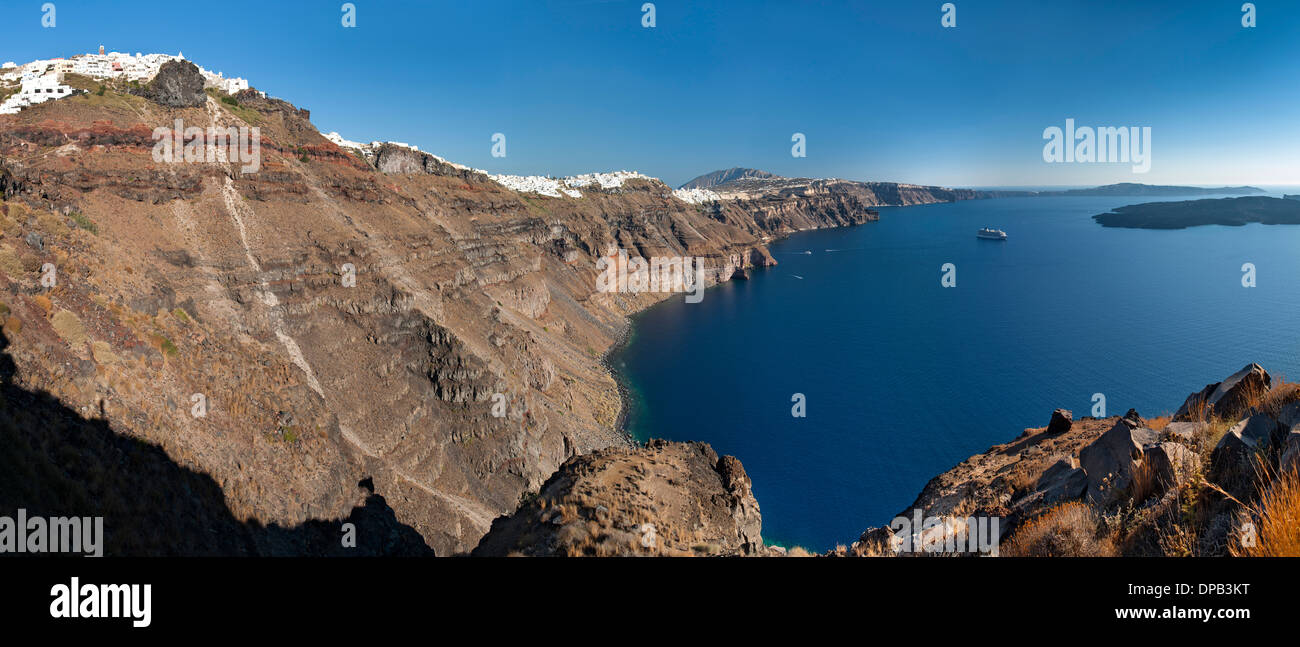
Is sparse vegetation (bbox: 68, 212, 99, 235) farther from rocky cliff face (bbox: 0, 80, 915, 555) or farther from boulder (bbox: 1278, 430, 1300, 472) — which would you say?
boulder (bbox: 1278, 430, 1300, 472)

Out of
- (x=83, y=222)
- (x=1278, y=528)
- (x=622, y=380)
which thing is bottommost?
(x=622, y=380)

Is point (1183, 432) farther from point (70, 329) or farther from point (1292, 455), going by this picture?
point (70, 329)

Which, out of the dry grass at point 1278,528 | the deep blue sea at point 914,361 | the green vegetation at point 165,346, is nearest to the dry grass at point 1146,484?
the dry grass at point 1278,528

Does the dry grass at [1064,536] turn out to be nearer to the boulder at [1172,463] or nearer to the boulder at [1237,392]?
the boulder at [1172,463]

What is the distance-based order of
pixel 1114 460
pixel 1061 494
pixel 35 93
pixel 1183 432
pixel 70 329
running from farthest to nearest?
pixel 35 93
pixel 70 329
pixel 1061 494
pixel 1114 460
pixel 1183 432

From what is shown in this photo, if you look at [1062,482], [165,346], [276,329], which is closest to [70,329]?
[165,346]

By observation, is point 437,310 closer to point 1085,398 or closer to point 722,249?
point 1085,398
